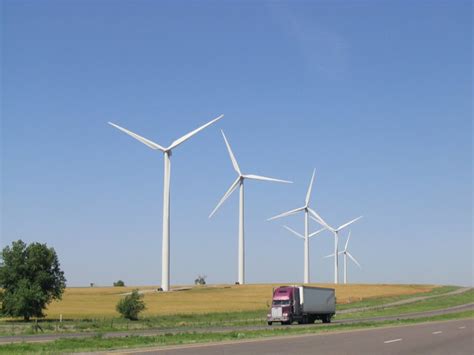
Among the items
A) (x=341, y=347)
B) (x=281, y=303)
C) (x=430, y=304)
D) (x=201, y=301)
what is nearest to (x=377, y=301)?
(x=430, y=304)

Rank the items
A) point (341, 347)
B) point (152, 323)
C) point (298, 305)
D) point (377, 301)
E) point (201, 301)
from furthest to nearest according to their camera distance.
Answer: point (377, 301)
point (201, 301)
point (152, 323)
point (298, 305)
point (341, 347)

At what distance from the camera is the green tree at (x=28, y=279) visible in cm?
7662

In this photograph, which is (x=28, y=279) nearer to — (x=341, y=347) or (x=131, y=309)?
(x=131, y=309)

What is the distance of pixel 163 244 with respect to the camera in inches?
4461

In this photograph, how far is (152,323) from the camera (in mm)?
69312

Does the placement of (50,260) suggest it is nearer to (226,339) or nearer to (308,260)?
(226,339)

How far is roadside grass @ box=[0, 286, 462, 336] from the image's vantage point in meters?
58.3

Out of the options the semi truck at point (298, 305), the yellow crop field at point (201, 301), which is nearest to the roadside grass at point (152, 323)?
the semi truck at point (298, 305)

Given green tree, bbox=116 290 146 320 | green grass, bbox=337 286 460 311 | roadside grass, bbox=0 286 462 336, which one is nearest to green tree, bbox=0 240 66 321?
roadside grass, bbox=0 286 462 336

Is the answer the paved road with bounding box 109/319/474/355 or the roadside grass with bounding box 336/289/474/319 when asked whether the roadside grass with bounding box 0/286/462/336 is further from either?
the paved road with bounding box 109/319/474/355

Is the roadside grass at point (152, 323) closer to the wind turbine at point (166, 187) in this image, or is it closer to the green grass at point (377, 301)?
the green grass at point (377, 301)

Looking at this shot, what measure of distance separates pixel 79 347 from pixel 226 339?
7.86 meters

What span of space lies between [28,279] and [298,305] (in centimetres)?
3094

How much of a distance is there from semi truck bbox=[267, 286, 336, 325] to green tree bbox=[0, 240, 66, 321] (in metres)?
26.3
